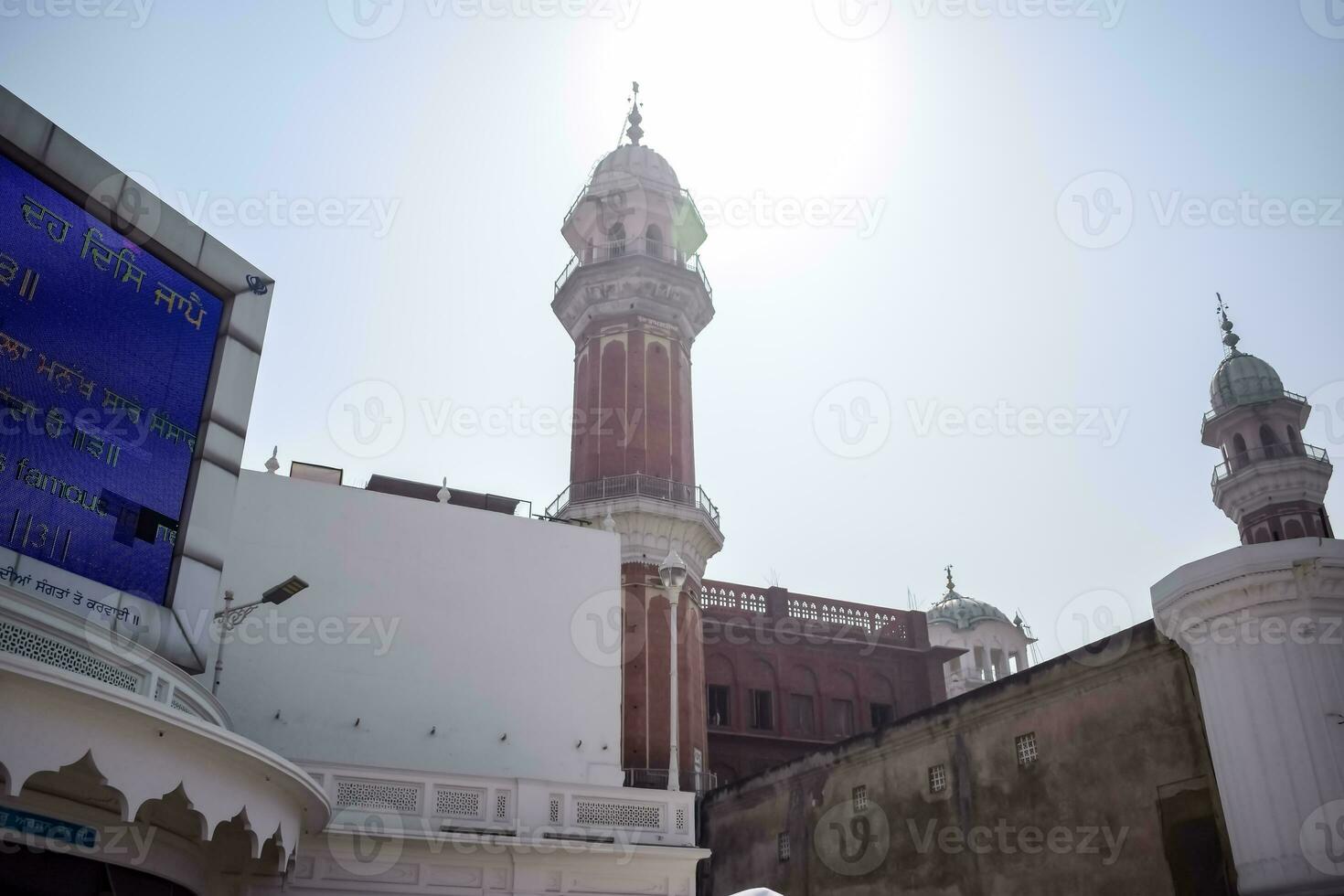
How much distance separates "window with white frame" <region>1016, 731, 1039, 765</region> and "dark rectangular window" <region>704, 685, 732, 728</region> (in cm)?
1931

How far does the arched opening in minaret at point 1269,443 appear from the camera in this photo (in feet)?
137

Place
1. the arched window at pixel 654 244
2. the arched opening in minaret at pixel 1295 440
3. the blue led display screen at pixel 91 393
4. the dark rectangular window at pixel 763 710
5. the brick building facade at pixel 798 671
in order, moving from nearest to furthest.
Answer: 1. the blue led display screen at pixel 91 393
2. the arched window at pixel 654 244
3. the brick building facade at pixel 798 671
4. the dark rectangular window at pixel 763 710
5. the arched opening in minaret at pixel 1295 440

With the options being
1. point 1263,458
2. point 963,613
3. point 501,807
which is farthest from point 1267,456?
point 501,807

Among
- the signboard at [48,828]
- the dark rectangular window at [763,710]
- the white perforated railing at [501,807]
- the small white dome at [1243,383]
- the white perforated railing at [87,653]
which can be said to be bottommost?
the signboard at [48,828]

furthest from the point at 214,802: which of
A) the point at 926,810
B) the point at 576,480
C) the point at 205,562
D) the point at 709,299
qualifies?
the point at 709,299

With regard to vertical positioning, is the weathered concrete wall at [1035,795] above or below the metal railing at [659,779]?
below

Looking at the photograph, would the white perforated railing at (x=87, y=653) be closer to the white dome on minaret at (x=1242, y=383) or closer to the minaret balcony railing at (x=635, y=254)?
the minaret balcony railing at (x=635, y=254)

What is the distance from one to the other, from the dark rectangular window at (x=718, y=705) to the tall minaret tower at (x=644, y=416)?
6.03 metres

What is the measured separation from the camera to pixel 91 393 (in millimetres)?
11727

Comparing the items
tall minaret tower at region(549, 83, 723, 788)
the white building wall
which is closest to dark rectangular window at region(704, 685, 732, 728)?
tall minaret tower at region(549, 83, 723, 788)

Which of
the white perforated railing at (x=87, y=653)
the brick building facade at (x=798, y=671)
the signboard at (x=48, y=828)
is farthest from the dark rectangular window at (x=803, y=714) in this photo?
the signboard at (x=48, y=828)

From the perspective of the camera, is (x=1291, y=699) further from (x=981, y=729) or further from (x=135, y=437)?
(x=135, y=437)

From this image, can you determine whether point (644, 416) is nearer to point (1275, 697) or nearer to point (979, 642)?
point (1275, 697)

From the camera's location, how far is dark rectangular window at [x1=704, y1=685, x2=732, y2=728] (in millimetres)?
38375
